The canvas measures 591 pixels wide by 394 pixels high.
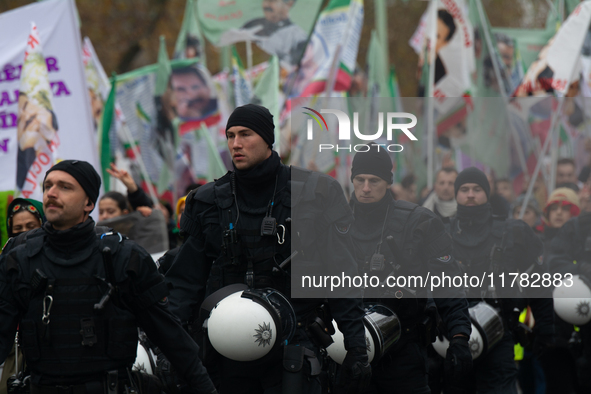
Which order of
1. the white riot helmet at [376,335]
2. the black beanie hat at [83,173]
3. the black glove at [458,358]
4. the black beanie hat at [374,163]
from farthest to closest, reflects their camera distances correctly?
1. the black glove at [458,358]
2. the black beanie hat at [374,163]
3. the white riot helmet at [376,335]
4. the black beanie hat at [83,173]

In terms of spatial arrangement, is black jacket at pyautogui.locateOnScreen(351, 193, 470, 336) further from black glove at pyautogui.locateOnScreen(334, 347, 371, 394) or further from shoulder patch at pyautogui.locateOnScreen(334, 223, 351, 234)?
black glove at pyautogui.locateOnScreen(334, 347, 371, 394)

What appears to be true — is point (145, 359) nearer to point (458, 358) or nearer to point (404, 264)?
point (404, 264)

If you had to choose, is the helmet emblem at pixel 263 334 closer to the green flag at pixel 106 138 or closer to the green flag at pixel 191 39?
the green flag at pixel 106 138

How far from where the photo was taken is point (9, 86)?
30.8 ft

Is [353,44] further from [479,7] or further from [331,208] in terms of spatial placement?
[331,208]

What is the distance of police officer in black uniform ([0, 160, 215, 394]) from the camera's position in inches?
144

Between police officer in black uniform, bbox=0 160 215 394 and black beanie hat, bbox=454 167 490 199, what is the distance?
9.28 feet

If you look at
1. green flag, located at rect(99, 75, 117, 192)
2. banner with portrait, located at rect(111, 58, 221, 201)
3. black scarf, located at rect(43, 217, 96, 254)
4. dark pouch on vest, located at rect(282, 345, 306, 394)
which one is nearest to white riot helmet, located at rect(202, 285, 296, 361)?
dark pouch on vest, located at rect(282, 345, 306, 394)

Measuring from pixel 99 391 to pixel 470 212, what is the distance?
3193 mm

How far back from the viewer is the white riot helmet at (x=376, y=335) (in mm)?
4895

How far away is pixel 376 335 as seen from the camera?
4930 mm

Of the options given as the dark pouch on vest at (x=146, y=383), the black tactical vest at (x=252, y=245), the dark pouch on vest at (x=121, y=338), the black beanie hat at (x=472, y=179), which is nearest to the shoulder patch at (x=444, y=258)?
the black beanie hat at (x=472, y=179)

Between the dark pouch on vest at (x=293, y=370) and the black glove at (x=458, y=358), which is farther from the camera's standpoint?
the black glove at (x=458, y=358)

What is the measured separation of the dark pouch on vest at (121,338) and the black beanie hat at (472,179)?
2.99 meters
